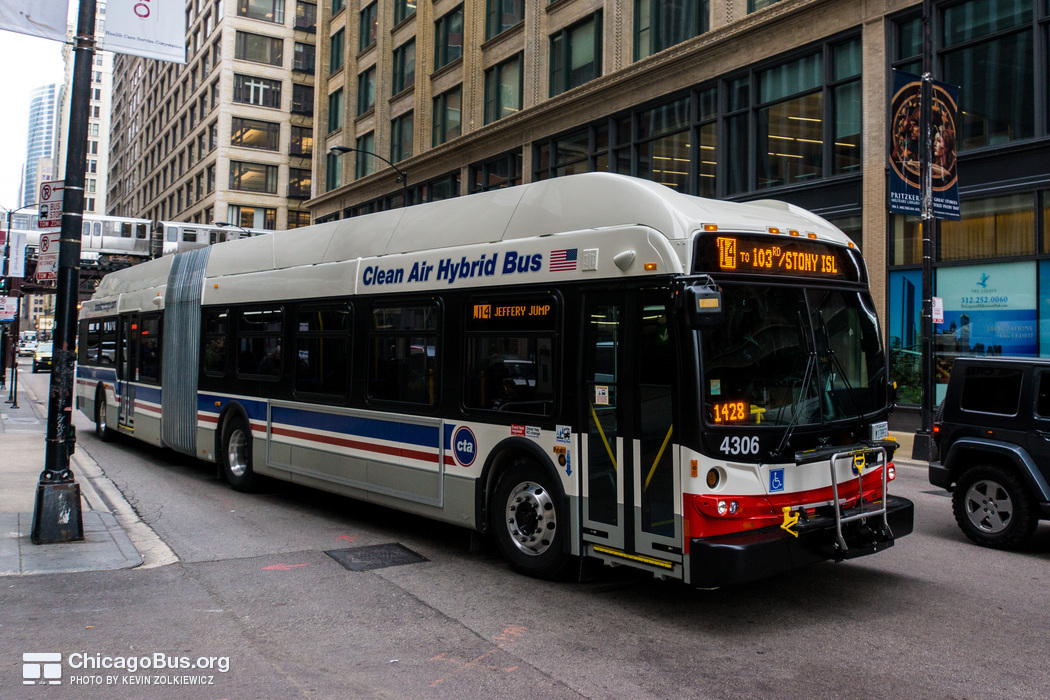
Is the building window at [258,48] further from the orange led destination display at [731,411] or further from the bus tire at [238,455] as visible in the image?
the orange led destination display at [731,411]

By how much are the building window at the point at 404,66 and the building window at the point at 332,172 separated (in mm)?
7157

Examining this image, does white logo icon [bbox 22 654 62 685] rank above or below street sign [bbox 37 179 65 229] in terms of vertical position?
below

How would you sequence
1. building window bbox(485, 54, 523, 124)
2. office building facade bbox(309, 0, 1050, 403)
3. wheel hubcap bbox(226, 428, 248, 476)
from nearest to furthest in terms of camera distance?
wheel hubcap bbox(226, 428, 248, 476) < office building facade bbox(309, 0, 1050, 403) < building window bbox(485, 54, 523, 124)

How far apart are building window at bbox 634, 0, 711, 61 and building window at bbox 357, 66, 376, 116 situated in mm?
19792

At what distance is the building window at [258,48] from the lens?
220 ft

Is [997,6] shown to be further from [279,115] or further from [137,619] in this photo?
[279,115]

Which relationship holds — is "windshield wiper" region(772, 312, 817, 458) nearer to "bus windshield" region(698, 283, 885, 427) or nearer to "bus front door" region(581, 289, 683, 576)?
"bus windshield" region(698, 283, 885, 427)

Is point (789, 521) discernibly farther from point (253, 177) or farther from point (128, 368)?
point (253, 177)

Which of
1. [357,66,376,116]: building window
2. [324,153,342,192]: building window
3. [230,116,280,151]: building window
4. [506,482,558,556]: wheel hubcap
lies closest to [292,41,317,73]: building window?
[230,116,280,151]: building window

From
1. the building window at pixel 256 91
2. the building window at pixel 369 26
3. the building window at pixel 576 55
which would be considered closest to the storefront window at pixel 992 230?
the building window at pixel 576 55

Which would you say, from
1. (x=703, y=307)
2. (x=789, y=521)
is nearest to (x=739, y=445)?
(x=789, y=521)

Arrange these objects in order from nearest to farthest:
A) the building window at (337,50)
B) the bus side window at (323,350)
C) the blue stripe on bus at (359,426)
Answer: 1. the blue stripe on bus at (359,426)
2. the bus side window at (323,350)
3. the building window at (337,50)

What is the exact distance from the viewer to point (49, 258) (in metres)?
8.13

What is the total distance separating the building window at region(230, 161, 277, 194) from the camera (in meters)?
67.1
